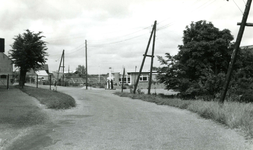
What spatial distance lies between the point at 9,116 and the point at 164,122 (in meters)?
6.28

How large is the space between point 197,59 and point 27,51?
19454 millimetres

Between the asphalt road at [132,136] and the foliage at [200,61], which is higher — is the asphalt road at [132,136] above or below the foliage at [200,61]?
below

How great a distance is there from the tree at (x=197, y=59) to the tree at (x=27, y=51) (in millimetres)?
15211

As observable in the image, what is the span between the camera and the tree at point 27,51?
3241 cm

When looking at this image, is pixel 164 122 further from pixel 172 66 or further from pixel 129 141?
pixel 172 66

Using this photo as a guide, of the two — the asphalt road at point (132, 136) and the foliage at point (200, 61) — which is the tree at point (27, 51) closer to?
the foliage at point (200, 61)

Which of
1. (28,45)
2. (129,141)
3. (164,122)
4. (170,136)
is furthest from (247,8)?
(28,45)

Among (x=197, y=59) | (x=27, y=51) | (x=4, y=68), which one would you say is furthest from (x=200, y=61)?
(x=4, y=68)

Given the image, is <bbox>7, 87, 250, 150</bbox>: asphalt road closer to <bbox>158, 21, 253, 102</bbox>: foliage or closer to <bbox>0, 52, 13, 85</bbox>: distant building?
<bbox>158, 21, 253, 102</bbox>: foliage

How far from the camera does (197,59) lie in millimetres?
27250

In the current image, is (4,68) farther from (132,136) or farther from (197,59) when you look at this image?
(132,136)

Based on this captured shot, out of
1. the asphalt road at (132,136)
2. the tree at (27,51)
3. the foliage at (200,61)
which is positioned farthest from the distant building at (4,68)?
the asphalt road at (132,136)

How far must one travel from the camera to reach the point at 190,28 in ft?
96.5

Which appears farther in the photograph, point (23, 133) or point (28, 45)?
point (28, 45)
